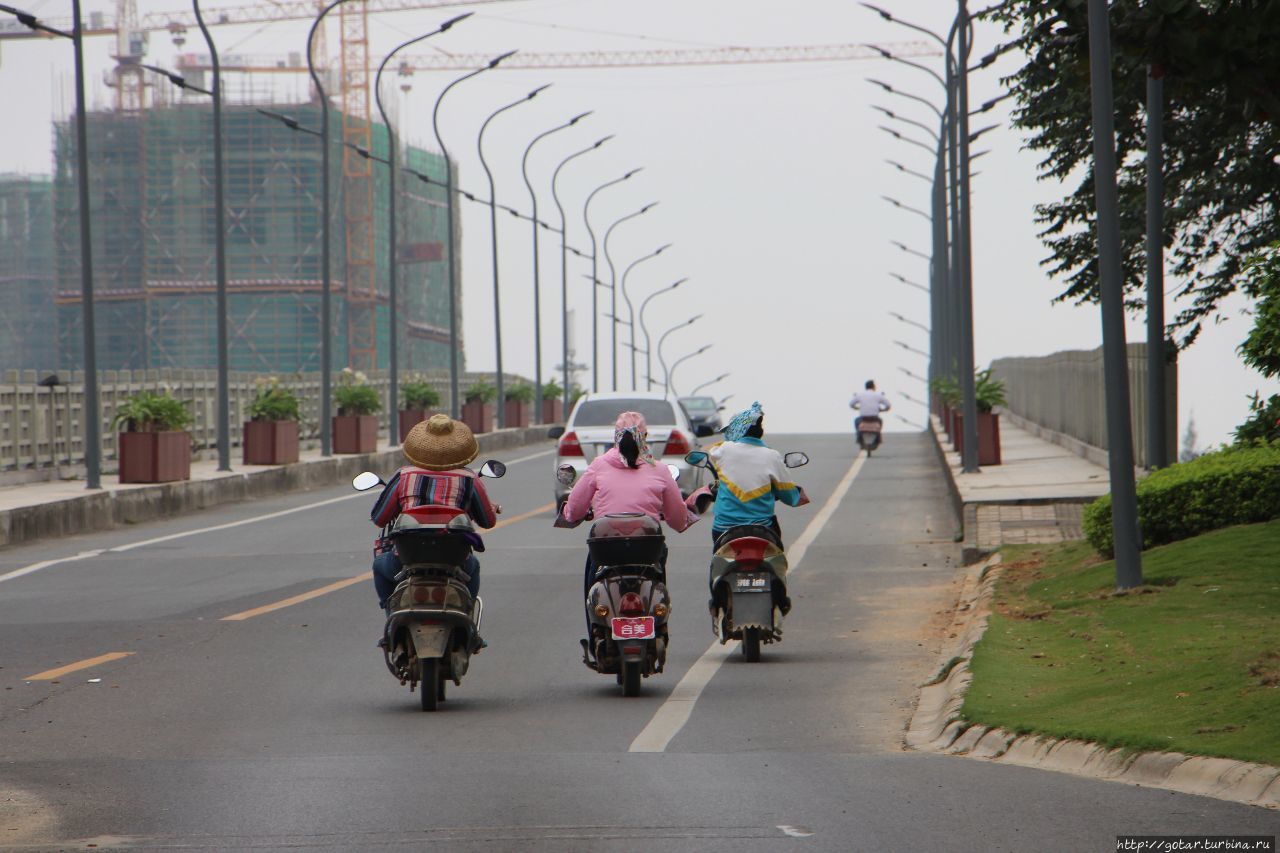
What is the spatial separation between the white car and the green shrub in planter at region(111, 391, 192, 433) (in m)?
7.46

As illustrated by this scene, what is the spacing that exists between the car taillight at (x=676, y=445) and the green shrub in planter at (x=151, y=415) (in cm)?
889

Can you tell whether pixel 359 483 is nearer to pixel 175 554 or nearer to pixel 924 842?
pixel 924 842

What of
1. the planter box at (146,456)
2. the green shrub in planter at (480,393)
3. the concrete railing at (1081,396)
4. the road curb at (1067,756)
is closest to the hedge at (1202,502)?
the road curb at (1067,756)

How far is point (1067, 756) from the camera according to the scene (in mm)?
9008

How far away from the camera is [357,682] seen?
484 inches

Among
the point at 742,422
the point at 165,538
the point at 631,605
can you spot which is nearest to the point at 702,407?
the point at 165,538

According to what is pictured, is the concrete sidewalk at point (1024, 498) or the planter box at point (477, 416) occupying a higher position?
the planter box at point (477, 416)

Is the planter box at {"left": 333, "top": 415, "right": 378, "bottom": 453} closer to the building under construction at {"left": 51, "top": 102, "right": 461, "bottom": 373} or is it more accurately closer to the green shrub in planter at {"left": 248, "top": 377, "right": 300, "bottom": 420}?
the green shrub in planter at {"left": 248, "top": 377, "right": 300, "bottom": 420}

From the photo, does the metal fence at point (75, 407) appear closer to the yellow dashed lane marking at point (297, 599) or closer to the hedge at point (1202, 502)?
the yellow dashed lane marking at point (297, 599)

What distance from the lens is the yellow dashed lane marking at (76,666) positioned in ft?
40.8

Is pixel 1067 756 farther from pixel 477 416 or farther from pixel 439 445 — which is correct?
pixel 477 416

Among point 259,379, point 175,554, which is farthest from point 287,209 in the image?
point 175,554

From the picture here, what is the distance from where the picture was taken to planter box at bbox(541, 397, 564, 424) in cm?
7144

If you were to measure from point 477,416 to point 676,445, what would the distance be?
32.0 meters
